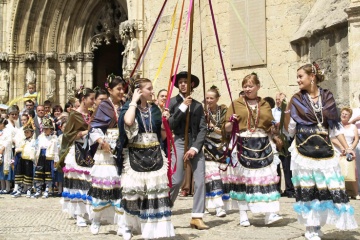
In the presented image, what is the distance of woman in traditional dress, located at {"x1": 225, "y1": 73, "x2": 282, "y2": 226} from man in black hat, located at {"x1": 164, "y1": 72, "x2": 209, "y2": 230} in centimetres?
41

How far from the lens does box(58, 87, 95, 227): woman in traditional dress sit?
704 centimetres

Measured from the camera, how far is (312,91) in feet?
18.4

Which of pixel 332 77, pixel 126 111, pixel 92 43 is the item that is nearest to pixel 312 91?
pixel 126 111

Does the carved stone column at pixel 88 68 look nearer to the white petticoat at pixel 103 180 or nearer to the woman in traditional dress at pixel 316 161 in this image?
the white petticoat at pixel 103 180

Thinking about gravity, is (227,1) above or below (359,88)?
above

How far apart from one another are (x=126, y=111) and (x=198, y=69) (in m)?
7.71

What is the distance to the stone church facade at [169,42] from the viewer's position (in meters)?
10.4

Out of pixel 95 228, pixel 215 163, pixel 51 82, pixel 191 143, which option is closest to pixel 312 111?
pixel 191 143

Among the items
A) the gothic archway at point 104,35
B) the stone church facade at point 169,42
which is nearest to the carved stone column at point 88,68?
the stone church facade at point 169,42

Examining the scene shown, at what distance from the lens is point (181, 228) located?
6453 mm

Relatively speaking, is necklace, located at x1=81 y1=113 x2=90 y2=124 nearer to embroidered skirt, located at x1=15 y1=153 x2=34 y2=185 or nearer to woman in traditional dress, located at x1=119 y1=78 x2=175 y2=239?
woman in traditional dress, located at x1=119 y1=78 x2=175 y2=239

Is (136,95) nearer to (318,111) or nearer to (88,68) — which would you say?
(318,111)

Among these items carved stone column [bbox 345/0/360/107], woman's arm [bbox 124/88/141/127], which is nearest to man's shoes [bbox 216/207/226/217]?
woman's arm [bbox 124/88/141/127]

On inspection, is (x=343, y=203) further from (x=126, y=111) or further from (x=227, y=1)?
(x=227, y=1)
